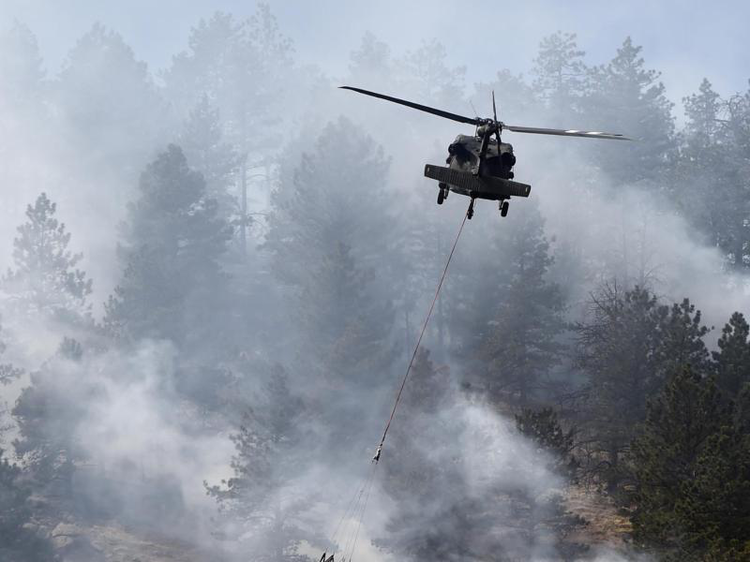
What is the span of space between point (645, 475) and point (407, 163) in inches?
1635

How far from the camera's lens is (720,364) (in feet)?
84.6

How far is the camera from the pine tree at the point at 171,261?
44.1 m

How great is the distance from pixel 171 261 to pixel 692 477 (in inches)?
1336

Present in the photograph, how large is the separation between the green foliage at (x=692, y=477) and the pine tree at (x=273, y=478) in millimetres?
15575

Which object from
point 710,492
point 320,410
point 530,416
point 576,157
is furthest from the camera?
point 576,157

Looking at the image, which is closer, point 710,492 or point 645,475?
point 710,492

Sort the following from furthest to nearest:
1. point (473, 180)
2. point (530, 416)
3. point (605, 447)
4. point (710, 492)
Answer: point (605, 447) < point (530, 416) < point (710, 492) < point (473, 180)

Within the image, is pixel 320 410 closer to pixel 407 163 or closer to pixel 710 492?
pixel 710 492

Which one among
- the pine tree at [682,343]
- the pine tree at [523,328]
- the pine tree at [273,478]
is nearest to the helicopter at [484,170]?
the pine tree at [682,343]

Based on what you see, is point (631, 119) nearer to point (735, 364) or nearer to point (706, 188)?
point (706, 188)

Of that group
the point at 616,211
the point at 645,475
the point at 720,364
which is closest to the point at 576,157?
the point at 616,211

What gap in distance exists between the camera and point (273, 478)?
34.0m

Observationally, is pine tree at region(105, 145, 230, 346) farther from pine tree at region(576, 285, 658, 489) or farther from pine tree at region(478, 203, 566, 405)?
pine tree at region(576, 285, 658, 489)

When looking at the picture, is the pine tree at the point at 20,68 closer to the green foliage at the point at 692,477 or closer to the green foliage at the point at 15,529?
the green foliage at the point at 15,529
